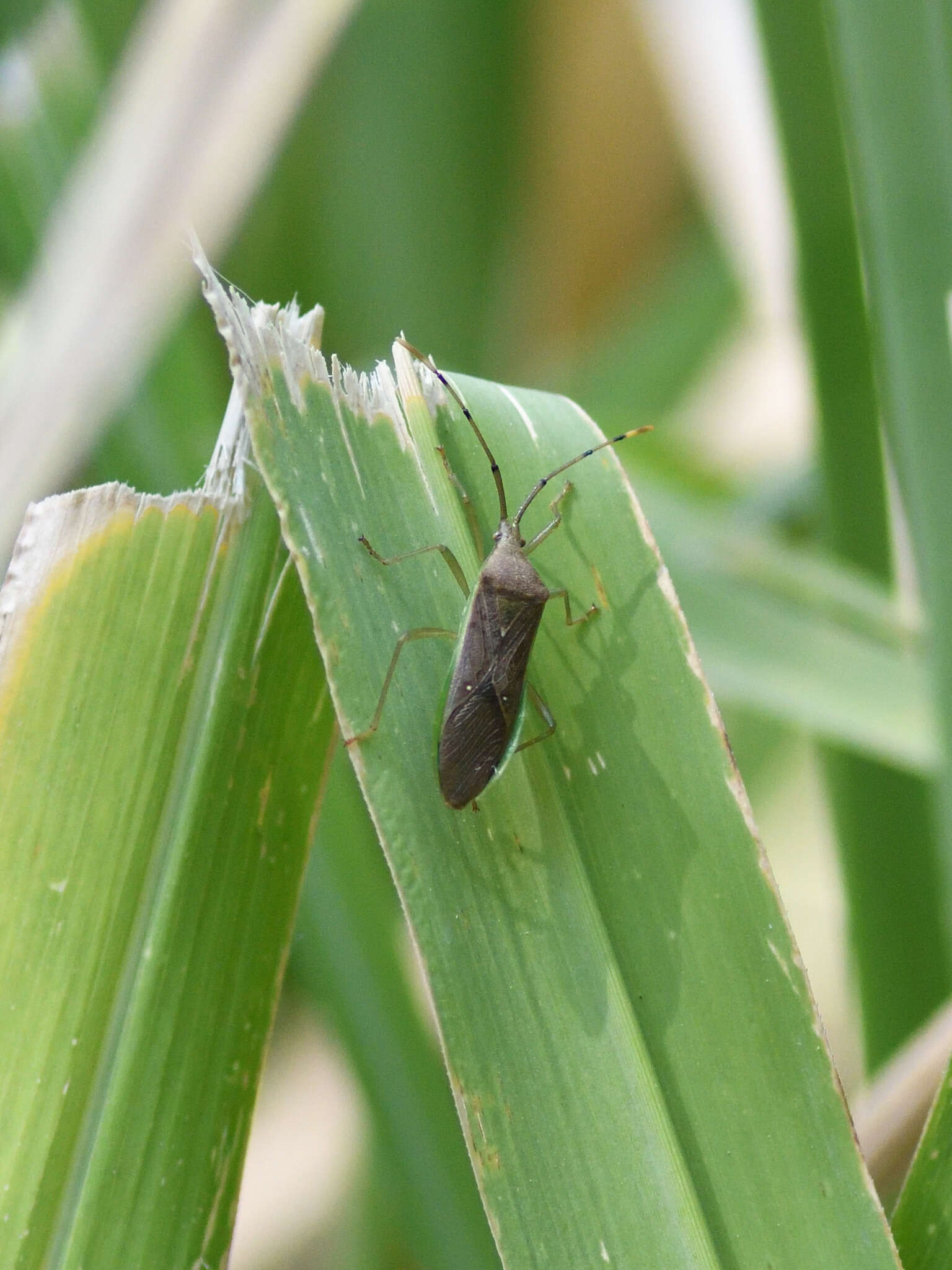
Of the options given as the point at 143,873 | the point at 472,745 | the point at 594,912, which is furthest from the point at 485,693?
the point at 143,873

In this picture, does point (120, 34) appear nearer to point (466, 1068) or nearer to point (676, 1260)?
point (466, 1068)

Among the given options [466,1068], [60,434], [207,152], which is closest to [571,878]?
[466,1068]

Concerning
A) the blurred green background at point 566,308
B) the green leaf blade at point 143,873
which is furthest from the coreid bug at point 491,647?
the blurred green background at point 566,308

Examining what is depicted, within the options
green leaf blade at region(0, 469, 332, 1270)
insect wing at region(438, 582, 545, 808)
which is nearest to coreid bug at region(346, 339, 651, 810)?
insect wing at region(438, 582, 545, 808)

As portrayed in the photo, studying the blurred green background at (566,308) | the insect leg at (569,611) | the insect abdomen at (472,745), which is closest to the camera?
the blurred green background at (566,308)

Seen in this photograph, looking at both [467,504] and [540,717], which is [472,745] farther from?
[467,504]

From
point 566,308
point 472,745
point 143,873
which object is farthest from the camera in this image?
point 566,308

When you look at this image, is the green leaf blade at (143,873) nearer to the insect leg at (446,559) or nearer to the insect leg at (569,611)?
the insect leg at (446,559)
